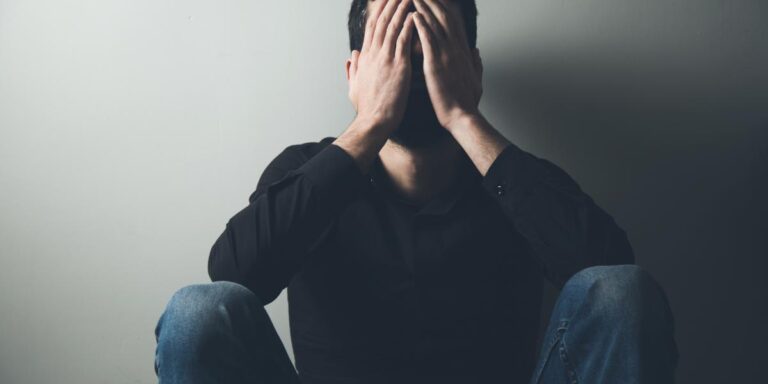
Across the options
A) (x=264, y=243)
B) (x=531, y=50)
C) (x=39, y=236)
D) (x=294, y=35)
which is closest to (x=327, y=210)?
(x=264, y=243)

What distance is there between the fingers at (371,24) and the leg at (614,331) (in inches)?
20.6

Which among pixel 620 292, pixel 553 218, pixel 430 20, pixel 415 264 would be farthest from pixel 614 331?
pixel 430 20

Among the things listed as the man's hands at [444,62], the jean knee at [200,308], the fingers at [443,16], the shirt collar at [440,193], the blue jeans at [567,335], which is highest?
the fingers at [443,16]

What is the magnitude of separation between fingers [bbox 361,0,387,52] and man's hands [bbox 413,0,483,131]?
6 centimetres

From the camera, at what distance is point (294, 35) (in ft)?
3.89

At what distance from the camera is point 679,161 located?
3.94ft

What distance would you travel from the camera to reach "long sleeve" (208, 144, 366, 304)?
87 centimetres

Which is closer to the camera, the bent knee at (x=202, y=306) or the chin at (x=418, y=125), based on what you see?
the bent knee at (x=202, y=306)

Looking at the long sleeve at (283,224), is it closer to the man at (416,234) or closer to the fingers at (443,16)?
the man at (416,234)

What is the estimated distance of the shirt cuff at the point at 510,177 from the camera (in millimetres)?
915

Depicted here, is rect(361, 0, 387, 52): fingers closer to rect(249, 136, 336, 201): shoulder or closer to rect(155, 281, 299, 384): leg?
rect(249, 136, 336, 201): shoulder

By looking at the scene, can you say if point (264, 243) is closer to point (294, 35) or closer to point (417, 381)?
point (417, 381)

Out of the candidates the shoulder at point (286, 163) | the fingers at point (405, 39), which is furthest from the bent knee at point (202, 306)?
the fingers at point (405, 39)

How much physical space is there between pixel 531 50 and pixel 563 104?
124mm
